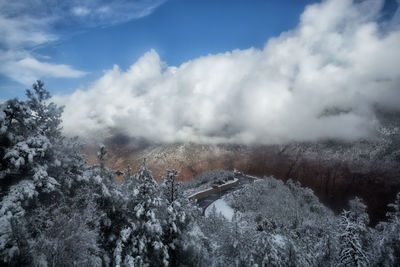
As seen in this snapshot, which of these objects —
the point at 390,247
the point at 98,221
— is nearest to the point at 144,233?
the point at 98,221

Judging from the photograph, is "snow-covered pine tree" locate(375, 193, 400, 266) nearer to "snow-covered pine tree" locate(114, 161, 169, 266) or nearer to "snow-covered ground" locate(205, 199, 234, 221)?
"snow-covered pine tree" locate(114, 161, 169, 266)

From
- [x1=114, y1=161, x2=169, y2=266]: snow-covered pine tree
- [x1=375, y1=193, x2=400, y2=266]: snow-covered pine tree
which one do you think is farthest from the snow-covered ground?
[x1=375, y1=193, x2=400, y2=266]: snow-covered pine tree

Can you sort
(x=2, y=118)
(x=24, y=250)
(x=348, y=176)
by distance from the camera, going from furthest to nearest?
(x=348, y=176), (x=2, y=118), (x=24, y=250)

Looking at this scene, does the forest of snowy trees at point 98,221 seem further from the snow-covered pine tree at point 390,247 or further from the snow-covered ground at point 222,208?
the snow-covered ground at point 222,208

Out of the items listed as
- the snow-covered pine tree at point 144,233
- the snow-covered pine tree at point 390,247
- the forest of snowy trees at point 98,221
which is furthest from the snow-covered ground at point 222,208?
the snow-covered pine tree at point 390,247

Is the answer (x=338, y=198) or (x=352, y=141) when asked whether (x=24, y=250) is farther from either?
(x=352, y=141)

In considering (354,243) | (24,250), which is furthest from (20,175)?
(354,243)

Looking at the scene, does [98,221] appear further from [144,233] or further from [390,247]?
[390,247]

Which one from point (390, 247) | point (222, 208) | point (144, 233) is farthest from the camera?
point (222, 208)
